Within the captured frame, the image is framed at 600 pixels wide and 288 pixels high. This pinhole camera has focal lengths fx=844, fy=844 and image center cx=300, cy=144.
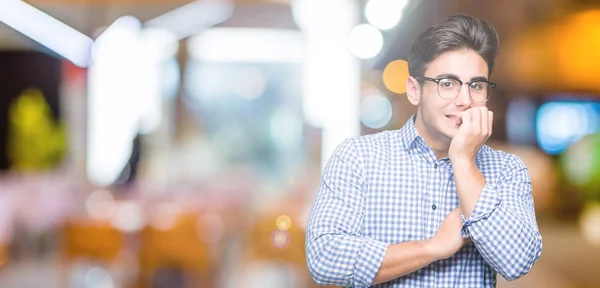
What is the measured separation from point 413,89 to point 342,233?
0.93 ft

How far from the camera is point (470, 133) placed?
4.41ft

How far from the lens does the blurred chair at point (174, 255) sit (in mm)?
5289

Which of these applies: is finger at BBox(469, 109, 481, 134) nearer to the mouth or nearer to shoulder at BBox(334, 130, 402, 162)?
the mouth

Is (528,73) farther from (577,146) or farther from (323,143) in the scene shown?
(323,143)

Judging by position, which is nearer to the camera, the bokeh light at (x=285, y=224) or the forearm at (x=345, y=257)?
the forearm at (x=345, y=257)

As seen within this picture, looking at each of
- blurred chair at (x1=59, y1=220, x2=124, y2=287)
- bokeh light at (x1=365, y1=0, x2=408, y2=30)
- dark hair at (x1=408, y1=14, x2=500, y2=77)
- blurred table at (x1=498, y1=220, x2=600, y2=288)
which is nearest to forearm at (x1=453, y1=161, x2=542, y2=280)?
dark hair at (x1=408, y1=14, x2=500, y2=77)

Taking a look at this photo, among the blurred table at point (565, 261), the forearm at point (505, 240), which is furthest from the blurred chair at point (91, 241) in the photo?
the forearm at point (505, 240)

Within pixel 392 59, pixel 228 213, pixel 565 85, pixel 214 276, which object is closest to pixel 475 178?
pixel 392 59

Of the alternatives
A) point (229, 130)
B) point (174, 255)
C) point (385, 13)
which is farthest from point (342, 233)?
point (229, 130)

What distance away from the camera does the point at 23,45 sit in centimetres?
1212

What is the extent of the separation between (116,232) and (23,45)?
7506mm

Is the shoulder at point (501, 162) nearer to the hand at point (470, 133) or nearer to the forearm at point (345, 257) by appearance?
the hand at point (470, 133)

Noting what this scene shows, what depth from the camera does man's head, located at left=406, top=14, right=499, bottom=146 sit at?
4.64 feet

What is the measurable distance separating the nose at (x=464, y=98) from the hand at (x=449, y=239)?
0.57 ft
